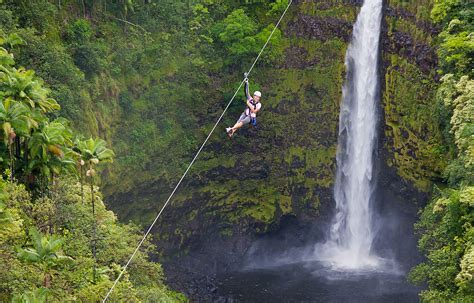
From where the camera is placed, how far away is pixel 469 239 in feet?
62.0

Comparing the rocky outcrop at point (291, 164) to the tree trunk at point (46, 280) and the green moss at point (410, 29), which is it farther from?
the tree trunk at point (46, 280)

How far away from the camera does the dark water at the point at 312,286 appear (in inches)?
1030

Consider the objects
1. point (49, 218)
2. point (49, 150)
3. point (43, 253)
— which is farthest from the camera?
point (49, 150)

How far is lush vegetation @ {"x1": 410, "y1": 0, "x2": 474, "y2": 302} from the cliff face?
385 centimetres

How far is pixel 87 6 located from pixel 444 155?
58.2 feet

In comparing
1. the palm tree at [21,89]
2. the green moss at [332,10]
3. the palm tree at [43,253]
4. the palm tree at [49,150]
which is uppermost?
the green moss at [332,10]

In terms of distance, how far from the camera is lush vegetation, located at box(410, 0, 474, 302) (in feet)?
63.1

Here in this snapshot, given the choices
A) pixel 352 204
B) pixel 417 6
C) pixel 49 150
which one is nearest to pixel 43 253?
pixel 49 150

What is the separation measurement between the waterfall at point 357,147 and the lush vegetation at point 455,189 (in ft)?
17.3

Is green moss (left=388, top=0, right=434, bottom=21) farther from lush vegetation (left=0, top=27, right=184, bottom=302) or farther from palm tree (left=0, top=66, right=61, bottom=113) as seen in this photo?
palm tree (left=0, top=66, right=61, bottom=113)

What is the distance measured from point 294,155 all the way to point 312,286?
24.0ft

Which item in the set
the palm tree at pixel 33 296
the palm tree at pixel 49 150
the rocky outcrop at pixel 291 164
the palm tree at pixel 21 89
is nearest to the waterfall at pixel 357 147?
the rocky outcrop at pixel 291 164

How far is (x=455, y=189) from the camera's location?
22188mm

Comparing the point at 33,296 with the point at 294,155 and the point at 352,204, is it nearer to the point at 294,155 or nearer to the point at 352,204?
the point at 294,155
